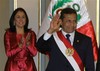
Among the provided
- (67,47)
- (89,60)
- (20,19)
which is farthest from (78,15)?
(89,60)

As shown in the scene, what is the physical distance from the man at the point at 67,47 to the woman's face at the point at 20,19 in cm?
63

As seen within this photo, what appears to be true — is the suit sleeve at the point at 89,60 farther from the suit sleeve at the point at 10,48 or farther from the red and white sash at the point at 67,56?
the suit sleeve at the point at 10,48

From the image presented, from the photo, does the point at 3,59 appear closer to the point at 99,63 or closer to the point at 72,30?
the point at 72,30

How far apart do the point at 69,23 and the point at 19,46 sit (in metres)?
0.75

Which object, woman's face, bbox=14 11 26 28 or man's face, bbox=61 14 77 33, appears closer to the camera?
man's face, bbox=61 14 77 33

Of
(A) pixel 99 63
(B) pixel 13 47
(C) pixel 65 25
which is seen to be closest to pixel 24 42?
(B) pixel 13 47

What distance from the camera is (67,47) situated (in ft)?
9.00

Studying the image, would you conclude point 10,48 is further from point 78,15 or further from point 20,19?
point 78,15

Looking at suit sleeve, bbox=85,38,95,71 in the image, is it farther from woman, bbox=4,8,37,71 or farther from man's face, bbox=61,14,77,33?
woman, bbox=4,8,37,71

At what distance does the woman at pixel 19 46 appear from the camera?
3.26m

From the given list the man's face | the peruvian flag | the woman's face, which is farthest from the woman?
the man's face

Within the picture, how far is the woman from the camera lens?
326 centimetres

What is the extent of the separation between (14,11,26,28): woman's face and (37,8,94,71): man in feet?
2.05

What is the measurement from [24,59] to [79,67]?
728 mm
